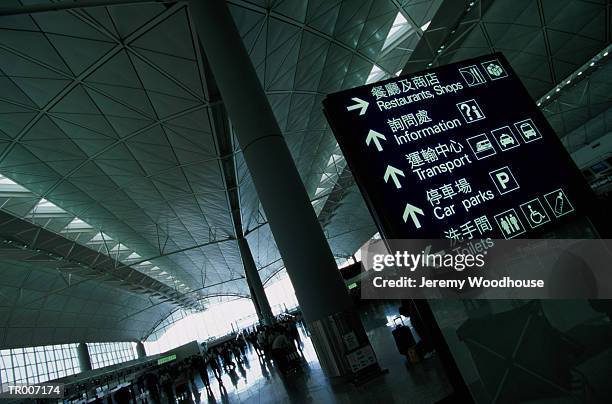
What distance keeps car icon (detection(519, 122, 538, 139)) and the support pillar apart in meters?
4.97

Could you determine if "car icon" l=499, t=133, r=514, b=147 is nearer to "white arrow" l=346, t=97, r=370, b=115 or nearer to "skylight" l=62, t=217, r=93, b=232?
"white arrow" l=346, t=97, r=370, b=115

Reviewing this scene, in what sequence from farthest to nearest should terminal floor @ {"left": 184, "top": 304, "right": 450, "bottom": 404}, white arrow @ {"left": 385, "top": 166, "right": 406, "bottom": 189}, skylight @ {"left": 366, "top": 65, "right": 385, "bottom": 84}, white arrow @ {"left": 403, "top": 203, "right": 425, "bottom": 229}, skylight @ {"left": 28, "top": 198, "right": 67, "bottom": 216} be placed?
skylight @ {"left": 366, "top": 65, "right": 385, "bottom": 84}, skylight @ {"left": 28, "top": 198, "right": 67, "bottom": 216}, terminal floor @ {"left": 184, "top": 304, "right": 450, "bottom": 404}, white arrow @ {"left": 385, "top": 166, "right": 406, "bottom": 189}, white arrow @ {"left": 403, "top": 203, "right": 425, "bottom": 229}

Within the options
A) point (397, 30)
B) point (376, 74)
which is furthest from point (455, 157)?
point (376, 74)

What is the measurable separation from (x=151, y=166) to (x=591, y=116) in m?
41.3

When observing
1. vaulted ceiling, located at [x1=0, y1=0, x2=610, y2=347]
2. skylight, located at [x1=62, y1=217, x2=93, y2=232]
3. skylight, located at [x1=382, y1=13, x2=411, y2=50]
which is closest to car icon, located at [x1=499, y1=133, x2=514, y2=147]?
vaulted ceiling, located at [x1=0, y1=0, x2=610, y2=347]

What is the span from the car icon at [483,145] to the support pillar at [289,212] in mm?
4678

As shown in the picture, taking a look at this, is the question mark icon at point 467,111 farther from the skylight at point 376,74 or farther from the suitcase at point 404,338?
the skylight at point 376,74

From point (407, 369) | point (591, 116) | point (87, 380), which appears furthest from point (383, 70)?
point (87, 380)

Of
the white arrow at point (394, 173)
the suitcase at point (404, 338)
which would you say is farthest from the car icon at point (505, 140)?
the suitcase at point (404, 338)

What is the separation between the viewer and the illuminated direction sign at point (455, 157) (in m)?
4.21

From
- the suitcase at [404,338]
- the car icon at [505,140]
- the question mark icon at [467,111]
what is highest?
the question mark icon at [467,111]

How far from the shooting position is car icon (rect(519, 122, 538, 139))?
494 cm

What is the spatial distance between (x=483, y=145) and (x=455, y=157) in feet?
1.55

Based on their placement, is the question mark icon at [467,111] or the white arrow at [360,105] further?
the question mark icon at [467,111]
